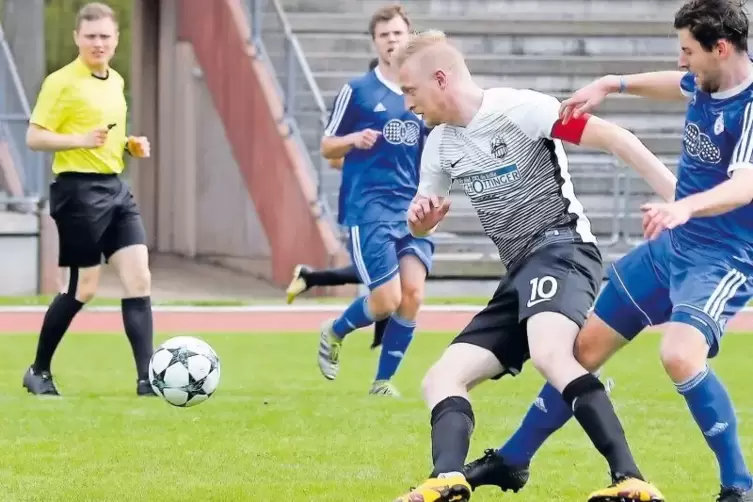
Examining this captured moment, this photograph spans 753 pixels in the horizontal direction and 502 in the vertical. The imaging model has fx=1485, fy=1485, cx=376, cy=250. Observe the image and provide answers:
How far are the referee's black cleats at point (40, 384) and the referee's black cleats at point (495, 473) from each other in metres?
3.86

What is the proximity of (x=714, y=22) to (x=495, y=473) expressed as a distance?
6.23ft

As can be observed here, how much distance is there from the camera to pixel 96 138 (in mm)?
8250

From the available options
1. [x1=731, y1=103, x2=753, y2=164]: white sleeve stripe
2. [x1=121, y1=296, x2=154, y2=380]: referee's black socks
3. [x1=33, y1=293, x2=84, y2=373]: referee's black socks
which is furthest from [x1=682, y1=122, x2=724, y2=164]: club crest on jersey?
[x1=33, y1=293, x2=84, y2=373]: referee's black socks

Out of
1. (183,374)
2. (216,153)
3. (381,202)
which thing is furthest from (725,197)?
(216,153)

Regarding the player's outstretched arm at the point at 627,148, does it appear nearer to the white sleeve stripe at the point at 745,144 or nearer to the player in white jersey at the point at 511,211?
the player in white jersey at the point at 511,211

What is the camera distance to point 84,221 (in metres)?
8.70

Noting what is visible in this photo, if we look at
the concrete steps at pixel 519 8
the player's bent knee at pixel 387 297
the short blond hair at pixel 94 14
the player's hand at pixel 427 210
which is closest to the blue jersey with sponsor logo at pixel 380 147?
the player's bent knee at pixel 387 297

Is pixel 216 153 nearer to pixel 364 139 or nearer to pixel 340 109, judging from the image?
pixel 340 109

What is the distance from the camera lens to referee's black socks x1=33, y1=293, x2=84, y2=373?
8.95 metres

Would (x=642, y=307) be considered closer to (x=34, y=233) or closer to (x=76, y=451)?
(x=76, y=451)

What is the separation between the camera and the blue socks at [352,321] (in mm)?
9438

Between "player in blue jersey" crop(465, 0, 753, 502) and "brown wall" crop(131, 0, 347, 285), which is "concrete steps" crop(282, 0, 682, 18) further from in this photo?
"player in blue jersey" crop(465, 0, 753, 502)

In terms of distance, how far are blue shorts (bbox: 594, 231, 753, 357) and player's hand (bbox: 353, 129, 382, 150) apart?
351cm

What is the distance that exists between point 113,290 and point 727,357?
34.1 feet
